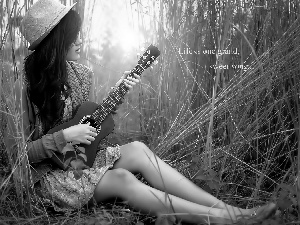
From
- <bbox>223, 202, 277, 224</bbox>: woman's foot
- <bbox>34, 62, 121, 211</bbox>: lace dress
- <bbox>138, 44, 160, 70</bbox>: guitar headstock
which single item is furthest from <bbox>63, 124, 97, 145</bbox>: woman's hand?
<bbox>223, 202, 277, 224</bbox>: woman's foot

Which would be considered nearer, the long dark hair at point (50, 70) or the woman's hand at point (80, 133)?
the woman's hand at point (80, 133)

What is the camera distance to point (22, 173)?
5.26 feet

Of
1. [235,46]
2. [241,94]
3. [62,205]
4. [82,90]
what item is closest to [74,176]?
[62,205]

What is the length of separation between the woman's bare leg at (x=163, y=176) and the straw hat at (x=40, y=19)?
21.1 inches

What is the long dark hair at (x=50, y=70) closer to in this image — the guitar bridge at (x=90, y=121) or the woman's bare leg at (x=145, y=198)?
the guitar bridge at (x=90, y=121)

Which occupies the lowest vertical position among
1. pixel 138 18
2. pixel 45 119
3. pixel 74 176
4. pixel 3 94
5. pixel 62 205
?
pixel 62 205

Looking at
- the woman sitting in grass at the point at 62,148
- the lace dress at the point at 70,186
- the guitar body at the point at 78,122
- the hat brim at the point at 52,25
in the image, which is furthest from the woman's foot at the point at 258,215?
the hat brim at the point at 52,25

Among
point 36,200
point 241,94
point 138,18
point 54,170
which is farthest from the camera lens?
point 138,18

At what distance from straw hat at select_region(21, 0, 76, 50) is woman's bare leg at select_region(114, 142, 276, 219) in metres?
0.53

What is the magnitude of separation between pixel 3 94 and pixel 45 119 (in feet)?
0.84

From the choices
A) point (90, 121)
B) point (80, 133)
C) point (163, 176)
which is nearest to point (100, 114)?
point (90, 121)

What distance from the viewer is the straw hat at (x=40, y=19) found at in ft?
6.19

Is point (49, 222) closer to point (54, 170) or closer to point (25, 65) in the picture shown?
point (54, 170)

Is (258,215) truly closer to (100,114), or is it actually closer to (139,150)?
(139,150)
